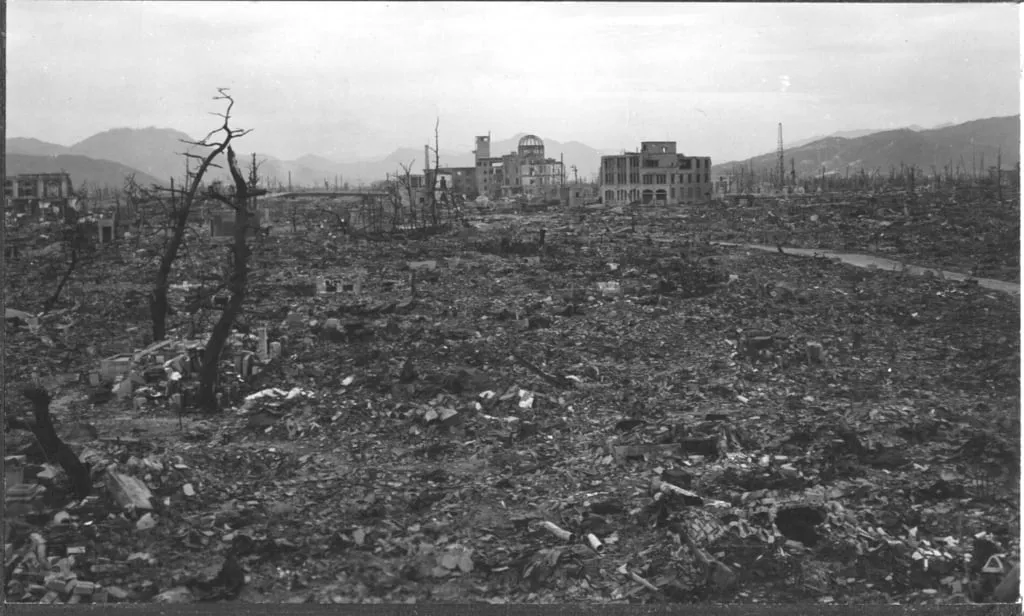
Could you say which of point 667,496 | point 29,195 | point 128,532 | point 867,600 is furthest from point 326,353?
point 29,195

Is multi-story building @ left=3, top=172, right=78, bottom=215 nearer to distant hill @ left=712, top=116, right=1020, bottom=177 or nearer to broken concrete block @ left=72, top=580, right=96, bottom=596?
distant hill @ left=712, top=116, right=1020, bottom=177

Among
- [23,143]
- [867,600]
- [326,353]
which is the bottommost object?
[867,600]

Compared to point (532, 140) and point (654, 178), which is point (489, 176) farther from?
point (532, 140)

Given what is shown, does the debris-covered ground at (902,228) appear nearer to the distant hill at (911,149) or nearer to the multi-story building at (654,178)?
the distant hill at (911,149)

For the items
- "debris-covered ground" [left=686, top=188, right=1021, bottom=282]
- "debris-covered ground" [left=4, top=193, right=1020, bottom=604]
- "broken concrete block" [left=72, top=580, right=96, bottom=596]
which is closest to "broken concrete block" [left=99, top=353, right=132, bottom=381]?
"debris-covered ground" [left=4, top=193, right=1020, bottom=604]

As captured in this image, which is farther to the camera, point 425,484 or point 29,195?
point 29,195

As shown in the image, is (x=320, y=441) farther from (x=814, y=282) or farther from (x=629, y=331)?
(x=814, y=282)

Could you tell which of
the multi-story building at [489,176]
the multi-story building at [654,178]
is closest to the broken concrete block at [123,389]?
the multi-story building at [654,178]
